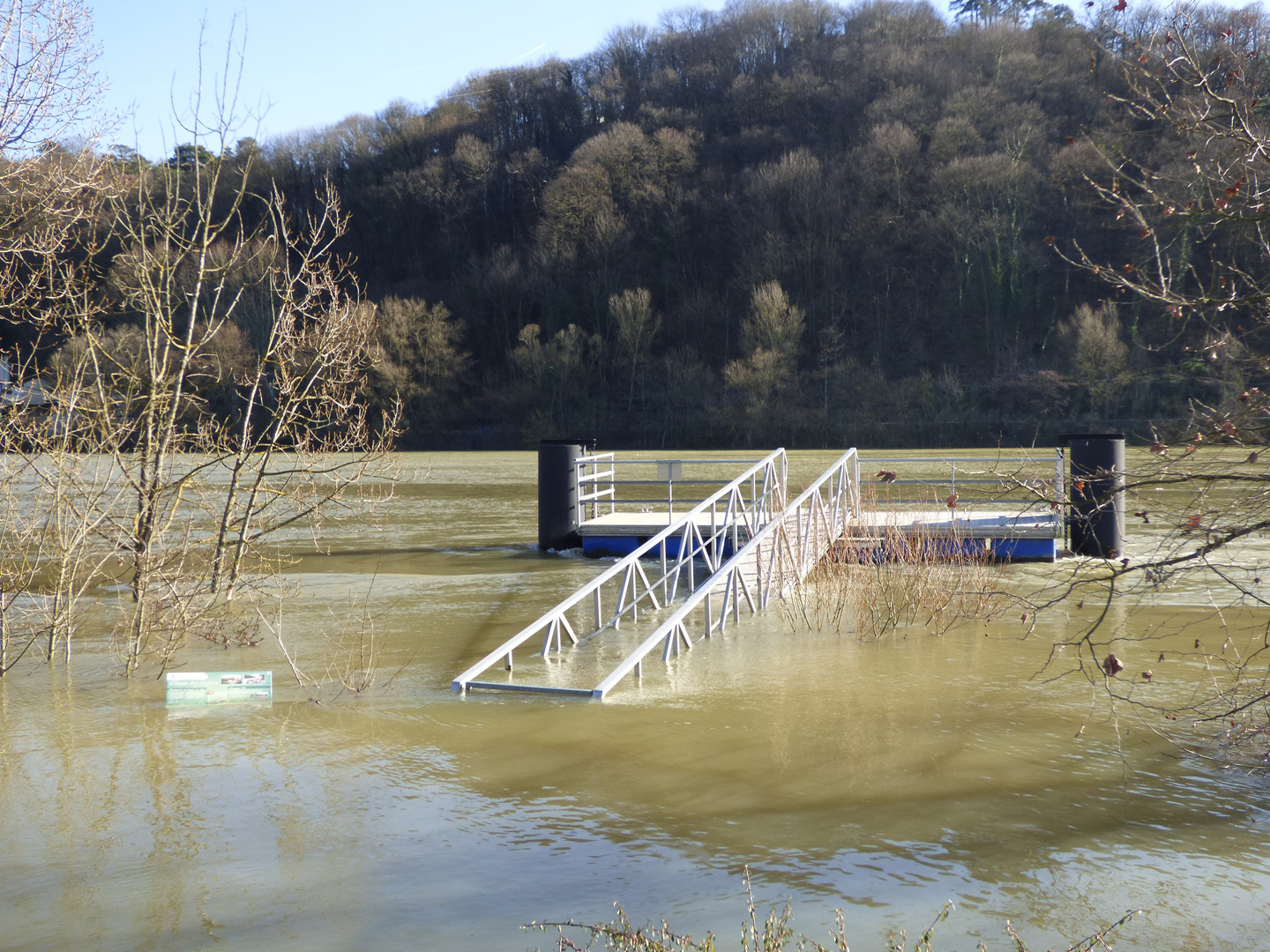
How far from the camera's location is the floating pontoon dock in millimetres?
9422

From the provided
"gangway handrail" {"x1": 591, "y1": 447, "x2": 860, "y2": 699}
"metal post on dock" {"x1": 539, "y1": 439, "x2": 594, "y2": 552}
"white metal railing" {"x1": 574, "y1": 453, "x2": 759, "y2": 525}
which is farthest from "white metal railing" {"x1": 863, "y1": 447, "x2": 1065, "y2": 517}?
"metal post on dock" {"x1": 539, "y1": 439, "x2": 594, "y2": 552}

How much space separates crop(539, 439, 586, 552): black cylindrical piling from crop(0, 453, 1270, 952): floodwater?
7.17m

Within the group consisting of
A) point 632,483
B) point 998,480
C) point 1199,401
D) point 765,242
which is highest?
point 765,242

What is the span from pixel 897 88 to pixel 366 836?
76.0 metres

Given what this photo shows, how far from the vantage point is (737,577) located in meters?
11.9

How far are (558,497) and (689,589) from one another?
3720mm

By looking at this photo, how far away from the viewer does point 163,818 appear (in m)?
6.37

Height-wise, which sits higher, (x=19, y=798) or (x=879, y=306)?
(x=879, y=306)

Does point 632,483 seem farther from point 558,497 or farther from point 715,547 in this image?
point 715,547

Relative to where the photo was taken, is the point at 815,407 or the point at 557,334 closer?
the point at 815,407

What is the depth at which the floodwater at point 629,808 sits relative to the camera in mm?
5070

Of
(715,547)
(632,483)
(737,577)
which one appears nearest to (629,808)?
(737,577)

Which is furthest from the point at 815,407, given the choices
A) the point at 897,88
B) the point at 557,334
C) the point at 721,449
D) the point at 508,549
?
the point at 508,549

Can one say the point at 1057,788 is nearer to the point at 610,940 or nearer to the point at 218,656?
the point at 610,940
